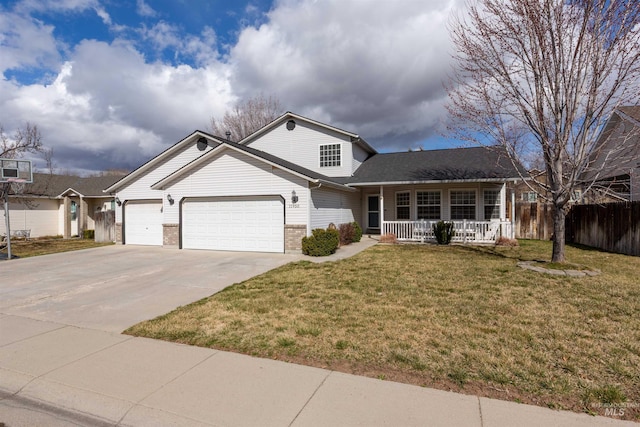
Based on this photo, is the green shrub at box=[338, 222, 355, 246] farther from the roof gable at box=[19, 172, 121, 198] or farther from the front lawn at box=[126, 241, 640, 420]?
the roof gable at box=[19, 172, 121, 198]

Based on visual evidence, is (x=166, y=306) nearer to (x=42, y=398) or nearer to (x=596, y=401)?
(x=42, y=398)

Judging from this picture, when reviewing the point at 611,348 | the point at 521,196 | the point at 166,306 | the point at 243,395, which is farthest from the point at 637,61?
the point at 521,196

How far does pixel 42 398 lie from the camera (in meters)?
3.44

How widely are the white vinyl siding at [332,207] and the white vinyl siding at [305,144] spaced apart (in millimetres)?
1722

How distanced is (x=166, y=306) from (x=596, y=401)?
20.9 feet

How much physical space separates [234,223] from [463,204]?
10.7m

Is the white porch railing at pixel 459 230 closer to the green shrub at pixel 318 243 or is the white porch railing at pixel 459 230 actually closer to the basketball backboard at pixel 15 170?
the green shrub at pixel 318 243

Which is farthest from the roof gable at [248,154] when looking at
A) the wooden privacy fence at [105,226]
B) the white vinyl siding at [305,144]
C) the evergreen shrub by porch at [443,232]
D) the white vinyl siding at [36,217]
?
the white vinyl siding at [36,217]

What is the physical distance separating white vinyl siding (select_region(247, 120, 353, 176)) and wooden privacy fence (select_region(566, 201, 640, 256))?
10.8 m

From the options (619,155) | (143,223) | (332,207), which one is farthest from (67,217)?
(619,155)

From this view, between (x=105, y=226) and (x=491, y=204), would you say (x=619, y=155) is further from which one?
(x=105, y=226)

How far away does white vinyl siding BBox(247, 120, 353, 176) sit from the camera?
17594mm

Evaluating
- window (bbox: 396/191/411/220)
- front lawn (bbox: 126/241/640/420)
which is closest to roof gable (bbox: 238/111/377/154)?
window (bbox: 396/191/411/220)

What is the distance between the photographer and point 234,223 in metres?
13.9
